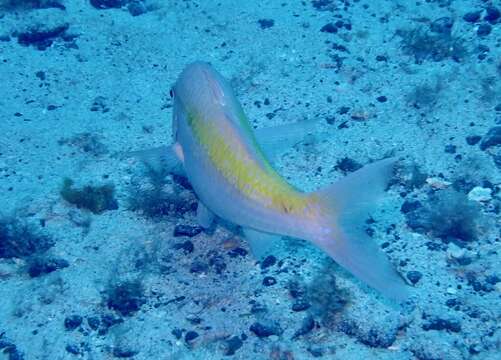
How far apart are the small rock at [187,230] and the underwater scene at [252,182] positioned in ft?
0.05

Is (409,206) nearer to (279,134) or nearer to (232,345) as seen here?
(279,134)

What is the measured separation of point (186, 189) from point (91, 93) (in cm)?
284

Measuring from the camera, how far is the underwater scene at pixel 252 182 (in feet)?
11.8

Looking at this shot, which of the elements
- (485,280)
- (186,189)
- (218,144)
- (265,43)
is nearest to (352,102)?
(265,43)

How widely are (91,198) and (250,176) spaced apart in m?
2.72

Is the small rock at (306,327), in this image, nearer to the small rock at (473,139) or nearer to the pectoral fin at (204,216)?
the pectoral fin at (204,216)

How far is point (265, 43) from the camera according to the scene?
7777 mm

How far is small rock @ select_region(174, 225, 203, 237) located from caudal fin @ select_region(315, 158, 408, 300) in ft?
7.10

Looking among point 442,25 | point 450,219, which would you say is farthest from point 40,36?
point 450,219

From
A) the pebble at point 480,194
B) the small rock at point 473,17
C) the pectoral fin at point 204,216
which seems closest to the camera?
the pectoral fin at point 204,216

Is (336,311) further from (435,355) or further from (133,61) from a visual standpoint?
(133,61)

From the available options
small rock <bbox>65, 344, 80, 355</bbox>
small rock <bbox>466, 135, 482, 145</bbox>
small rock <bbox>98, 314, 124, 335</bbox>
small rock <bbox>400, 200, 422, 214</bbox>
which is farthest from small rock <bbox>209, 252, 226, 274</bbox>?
small rock <bbox>466, 135, 482, 145</bbox>

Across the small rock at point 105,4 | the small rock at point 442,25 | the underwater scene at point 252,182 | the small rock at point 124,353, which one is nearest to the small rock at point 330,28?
the underwater scene at point 252,182

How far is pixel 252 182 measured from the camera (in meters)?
3.14
